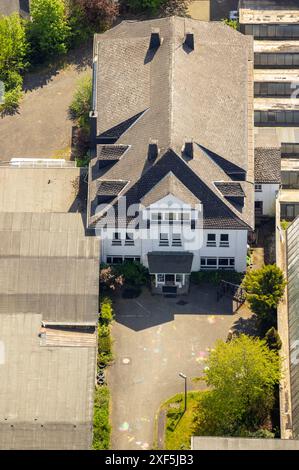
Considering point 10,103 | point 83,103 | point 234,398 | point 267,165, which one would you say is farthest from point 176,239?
point 10,103

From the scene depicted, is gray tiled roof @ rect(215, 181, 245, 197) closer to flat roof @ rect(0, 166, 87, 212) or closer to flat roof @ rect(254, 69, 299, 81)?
flat roof @ rect(0, 166, 87, 212)

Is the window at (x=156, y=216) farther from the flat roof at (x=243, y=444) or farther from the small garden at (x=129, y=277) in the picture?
the flat roof at (x=243, y=444)

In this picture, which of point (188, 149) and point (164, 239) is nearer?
point (188, 149)

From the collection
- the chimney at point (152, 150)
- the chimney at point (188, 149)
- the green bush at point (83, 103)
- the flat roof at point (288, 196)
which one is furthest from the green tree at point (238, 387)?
the green bush at point (83, 103)

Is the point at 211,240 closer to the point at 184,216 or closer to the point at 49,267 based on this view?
the point at 184,216
